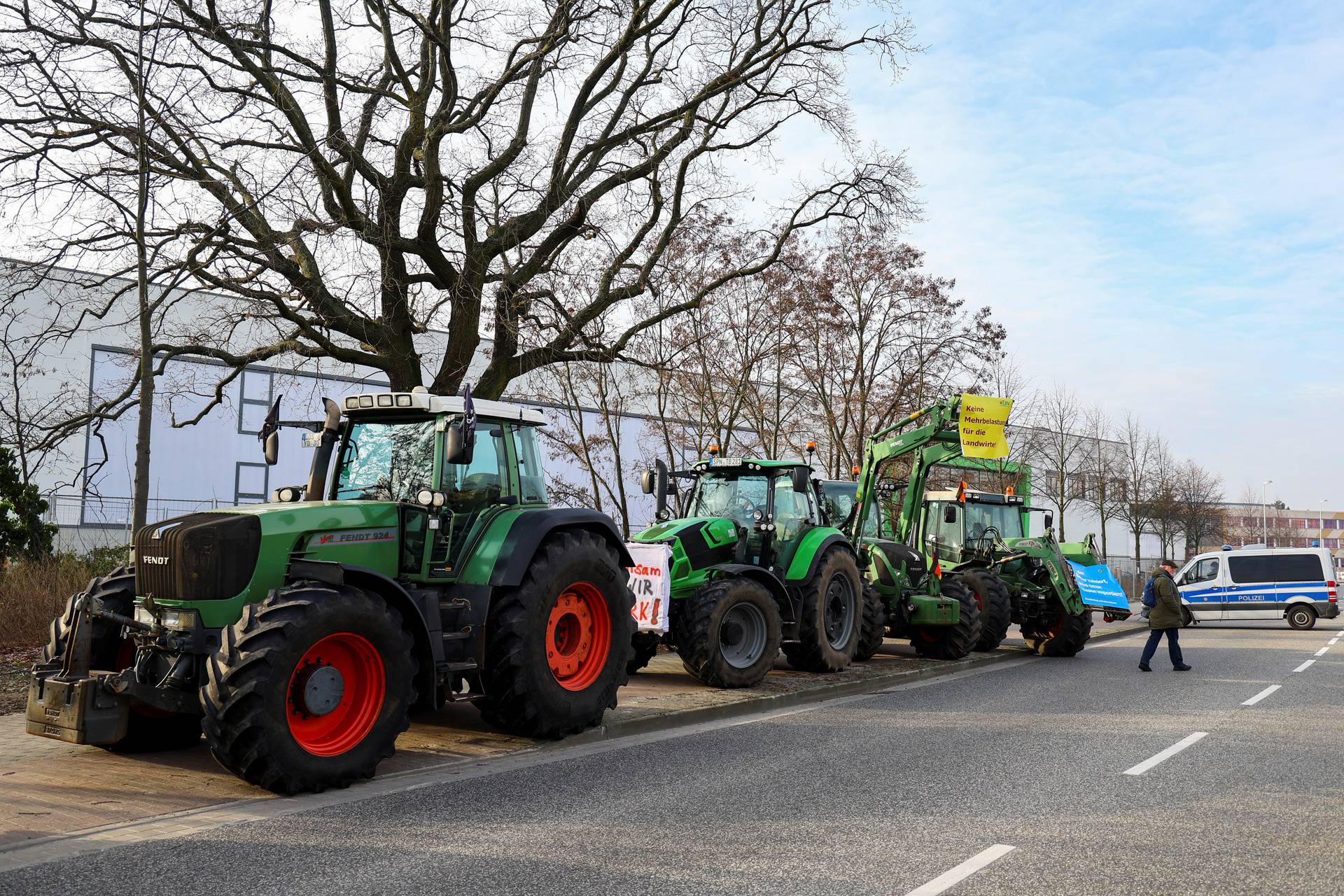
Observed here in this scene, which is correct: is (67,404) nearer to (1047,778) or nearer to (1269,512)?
(1047,778)

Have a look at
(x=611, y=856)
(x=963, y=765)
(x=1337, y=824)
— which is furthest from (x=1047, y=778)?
(x=611, y=856)

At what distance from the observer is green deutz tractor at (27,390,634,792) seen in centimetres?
680

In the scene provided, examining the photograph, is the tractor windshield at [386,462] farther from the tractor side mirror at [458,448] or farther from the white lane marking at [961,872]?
the white lane marking at [961,872]

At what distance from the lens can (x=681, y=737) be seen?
31.3 feet

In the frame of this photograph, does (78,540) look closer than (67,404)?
No

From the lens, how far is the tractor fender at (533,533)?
8.39 m

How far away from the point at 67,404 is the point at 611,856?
13995mm

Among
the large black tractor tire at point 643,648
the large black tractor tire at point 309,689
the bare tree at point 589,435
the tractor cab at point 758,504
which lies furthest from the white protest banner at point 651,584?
the bare tree at point 589,435

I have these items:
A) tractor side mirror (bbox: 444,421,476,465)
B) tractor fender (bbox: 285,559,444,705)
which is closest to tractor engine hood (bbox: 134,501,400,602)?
tractor fender (bbox: 285,559,444,705)

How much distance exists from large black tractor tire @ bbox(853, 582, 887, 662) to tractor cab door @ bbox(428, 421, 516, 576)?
24.3 ft

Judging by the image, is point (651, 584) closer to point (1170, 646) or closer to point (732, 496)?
point (732, 496)

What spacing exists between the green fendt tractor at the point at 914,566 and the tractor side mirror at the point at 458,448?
874cm

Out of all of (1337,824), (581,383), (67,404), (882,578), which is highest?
(581,383)

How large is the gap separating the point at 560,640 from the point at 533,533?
1.11 metres
